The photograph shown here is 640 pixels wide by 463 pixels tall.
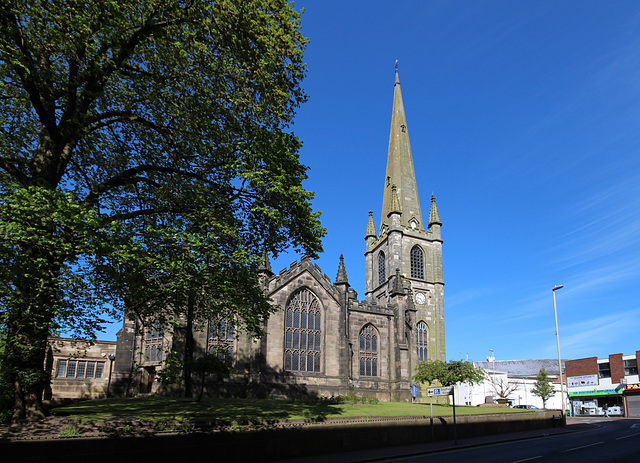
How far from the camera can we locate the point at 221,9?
517 inches

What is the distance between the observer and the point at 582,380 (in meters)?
68.4

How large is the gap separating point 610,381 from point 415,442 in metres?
60.1

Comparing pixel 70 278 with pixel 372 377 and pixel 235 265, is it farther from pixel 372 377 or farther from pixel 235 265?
pixel 372 377

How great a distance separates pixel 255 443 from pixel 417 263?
49253 mm

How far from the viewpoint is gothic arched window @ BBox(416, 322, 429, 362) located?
182 ft

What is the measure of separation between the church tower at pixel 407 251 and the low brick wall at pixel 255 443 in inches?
1325

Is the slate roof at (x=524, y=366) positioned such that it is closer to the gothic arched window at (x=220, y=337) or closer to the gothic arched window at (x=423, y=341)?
the gothic arched window at (x=423, y=341)

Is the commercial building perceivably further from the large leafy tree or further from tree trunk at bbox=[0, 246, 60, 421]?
tree trunk at bbox=[0, 246, 60, 421]

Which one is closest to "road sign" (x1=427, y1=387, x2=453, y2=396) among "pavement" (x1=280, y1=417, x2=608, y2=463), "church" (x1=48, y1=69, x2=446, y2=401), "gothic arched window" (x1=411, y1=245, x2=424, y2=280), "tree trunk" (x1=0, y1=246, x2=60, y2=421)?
"pavement" (x1=280, y1=417, x2=608, y2=463)

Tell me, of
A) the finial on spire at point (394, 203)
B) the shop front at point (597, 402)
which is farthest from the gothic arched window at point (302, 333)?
the shop front at point (597, 402)

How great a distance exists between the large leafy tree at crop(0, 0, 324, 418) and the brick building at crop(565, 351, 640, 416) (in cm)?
6085

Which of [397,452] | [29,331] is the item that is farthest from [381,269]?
[29,331]

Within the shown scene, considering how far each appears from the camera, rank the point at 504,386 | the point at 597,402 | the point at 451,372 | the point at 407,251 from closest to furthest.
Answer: the point at 451,372 < the point at 407,251 < the point at 597,402 < the point at 504,386

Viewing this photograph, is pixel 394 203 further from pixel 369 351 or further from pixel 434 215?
pixel 369 351
